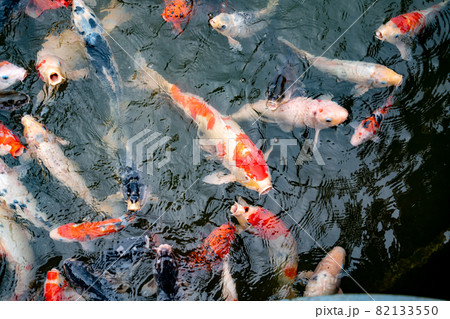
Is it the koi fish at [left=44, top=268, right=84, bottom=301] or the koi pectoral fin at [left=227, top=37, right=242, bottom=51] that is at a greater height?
the koi pectoral fin at [left=227, top=37, right=242, bottom=51]

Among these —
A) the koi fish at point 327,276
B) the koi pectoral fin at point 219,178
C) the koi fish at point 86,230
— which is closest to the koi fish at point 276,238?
the koi fish at point 327,276

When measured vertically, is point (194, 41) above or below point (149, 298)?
above

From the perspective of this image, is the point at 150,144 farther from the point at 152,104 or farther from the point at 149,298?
the point at 149,298

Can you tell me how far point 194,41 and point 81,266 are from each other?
3659 millimetres

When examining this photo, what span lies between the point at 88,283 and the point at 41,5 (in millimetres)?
4304

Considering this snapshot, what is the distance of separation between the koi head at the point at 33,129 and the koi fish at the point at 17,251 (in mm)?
989

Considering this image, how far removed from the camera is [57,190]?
5.73 meters

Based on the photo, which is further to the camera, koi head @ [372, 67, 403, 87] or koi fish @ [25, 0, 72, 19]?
koi fish @ [25, 0, 72, 19]

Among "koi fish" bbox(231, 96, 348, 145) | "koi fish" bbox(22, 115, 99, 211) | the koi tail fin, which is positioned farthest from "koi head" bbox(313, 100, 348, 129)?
"koi fish" bbox(22, 115, 99, 211)

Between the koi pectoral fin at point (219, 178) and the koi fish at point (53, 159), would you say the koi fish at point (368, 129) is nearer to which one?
the koi pectoral fin at point (219, 178)

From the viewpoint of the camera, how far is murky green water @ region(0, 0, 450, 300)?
17.7ft

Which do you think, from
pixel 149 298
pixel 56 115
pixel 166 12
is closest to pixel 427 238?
pixel 149 298

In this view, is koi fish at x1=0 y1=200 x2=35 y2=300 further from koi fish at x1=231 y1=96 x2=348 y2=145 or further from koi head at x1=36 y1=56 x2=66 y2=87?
koi fish at x1=231 y1=96 x2=348 y2=145

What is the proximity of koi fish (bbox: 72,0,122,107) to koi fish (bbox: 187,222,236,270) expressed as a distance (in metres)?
2.26
